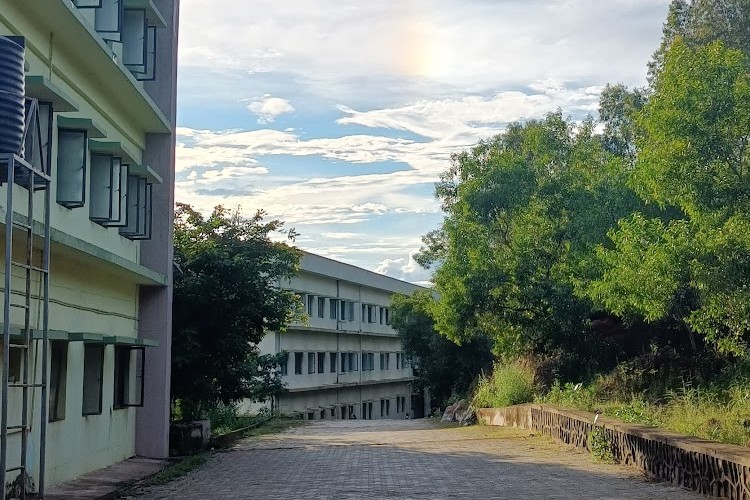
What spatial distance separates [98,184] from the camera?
15.3m

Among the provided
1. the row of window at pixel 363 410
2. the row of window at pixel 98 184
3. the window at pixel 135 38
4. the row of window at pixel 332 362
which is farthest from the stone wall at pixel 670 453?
the row of window at pixel 363 410

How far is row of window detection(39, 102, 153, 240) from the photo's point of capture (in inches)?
534

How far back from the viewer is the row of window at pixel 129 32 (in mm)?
14836

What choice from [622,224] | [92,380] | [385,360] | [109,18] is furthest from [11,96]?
[385,360]

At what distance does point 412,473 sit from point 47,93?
752 cm

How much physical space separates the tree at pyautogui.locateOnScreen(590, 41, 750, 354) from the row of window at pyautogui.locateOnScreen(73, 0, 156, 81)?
357 inches

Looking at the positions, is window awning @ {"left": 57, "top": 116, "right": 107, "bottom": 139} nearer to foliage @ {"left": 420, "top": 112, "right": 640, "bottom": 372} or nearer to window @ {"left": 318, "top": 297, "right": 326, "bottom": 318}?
foliage @ {"left": 420, "top": 112, "right": 640, "bottom": 372}

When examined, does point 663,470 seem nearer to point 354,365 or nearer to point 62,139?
point 62,139

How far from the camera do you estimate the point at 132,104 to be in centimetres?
1683

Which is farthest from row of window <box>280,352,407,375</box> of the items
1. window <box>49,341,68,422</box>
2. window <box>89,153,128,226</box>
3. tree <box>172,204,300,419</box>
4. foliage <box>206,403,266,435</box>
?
window <box>49,341,68,422</box>

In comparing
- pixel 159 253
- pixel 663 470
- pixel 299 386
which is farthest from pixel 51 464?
pixel 299 386

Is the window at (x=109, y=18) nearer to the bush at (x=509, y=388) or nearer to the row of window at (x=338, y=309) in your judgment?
the bush at (x=509, y=388)

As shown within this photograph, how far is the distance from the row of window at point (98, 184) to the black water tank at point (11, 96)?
2149mm

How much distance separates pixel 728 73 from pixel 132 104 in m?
10.4
